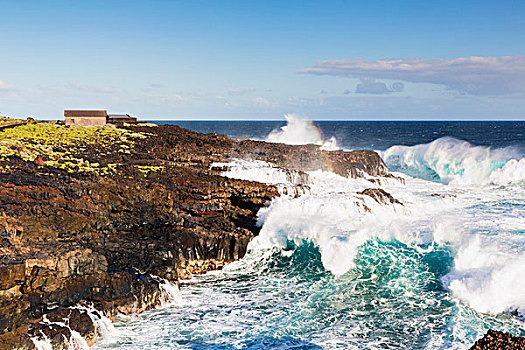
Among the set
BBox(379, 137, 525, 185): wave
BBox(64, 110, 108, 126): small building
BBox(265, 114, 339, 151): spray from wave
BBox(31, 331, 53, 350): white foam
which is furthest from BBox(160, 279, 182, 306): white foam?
BBox(265, 114, 339, 151): spray from wave

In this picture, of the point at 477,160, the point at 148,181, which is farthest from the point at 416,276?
the point at 477,160

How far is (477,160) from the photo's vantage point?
134 ft

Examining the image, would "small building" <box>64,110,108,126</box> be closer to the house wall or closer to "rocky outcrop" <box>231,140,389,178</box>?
the house wall

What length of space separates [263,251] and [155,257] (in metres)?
5.06

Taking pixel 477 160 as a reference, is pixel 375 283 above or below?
below

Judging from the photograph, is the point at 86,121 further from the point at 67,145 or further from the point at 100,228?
the point at 100,228

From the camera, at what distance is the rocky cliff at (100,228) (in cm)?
1252

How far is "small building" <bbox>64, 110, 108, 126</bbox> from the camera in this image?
138ft

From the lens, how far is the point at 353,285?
15.8m

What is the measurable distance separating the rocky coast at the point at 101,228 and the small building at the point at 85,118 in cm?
1089

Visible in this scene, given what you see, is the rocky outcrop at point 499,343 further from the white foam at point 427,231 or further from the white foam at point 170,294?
the white foam at point 170,294

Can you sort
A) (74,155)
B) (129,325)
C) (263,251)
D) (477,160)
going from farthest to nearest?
(477,160) → (74,155) → (263,251) → (129,325)

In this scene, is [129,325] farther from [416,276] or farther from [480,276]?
[480,276]

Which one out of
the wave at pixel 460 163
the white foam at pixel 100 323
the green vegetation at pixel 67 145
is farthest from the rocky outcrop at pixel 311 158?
the white foam at pixel 100 323
